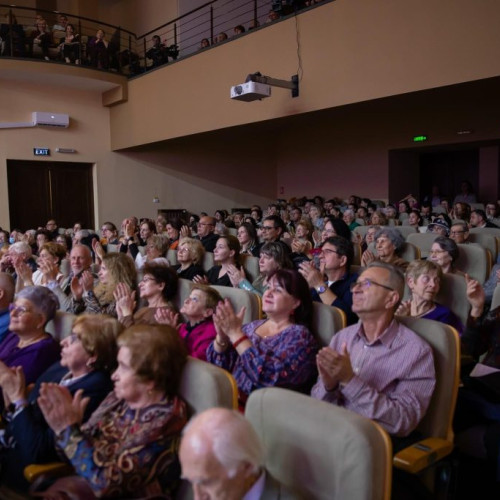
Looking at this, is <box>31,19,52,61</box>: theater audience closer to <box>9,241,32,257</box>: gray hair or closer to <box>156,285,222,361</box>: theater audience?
<box>9,241,32,257</box>: gray hair

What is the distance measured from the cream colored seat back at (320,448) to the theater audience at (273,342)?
47 cm

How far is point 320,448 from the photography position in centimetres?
125

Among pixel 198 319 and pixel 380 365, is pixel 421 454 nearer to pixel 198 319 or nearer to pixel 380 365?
pixel 380 365

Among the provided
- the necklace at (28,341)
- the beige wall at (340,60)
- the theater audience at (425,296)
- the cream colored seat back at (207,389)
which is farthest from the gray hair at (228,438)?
the beige wall at (340,60)

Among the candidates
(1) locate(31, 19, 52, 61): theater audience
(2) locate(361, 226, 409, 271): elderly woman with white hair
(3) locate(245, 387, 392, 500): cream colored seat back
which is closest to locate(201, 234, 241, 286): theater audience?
(2) locate(361, 226, 409, 271): elderly woman with white hair

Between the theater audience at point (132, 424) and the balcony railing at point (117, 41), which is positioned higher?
the balcony railing at point (117, 41)

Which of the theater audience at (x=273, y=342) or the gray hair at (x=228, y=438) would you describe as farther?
the theater audience at (x=273, y=342)

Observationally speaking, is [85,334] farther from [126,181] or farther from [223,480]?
[126,181]

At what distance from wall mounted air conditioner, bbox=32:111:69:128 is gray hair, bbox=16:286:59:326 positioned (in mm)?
8106

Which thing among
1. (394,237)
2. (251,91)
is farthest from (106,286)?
(251,91)

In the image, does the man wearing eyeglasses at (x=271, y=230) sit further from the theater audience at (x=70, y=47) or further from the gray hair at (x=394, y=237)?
the theater audience at (x=70, y=47)

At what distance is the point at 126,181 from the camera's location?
11.0 metres

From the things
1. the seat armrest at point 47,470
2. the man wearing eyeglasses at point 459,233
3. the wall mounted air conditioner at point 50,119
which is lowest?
the seat armrest at point 47,470

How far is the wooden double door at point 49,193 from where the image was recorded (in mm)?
9758
